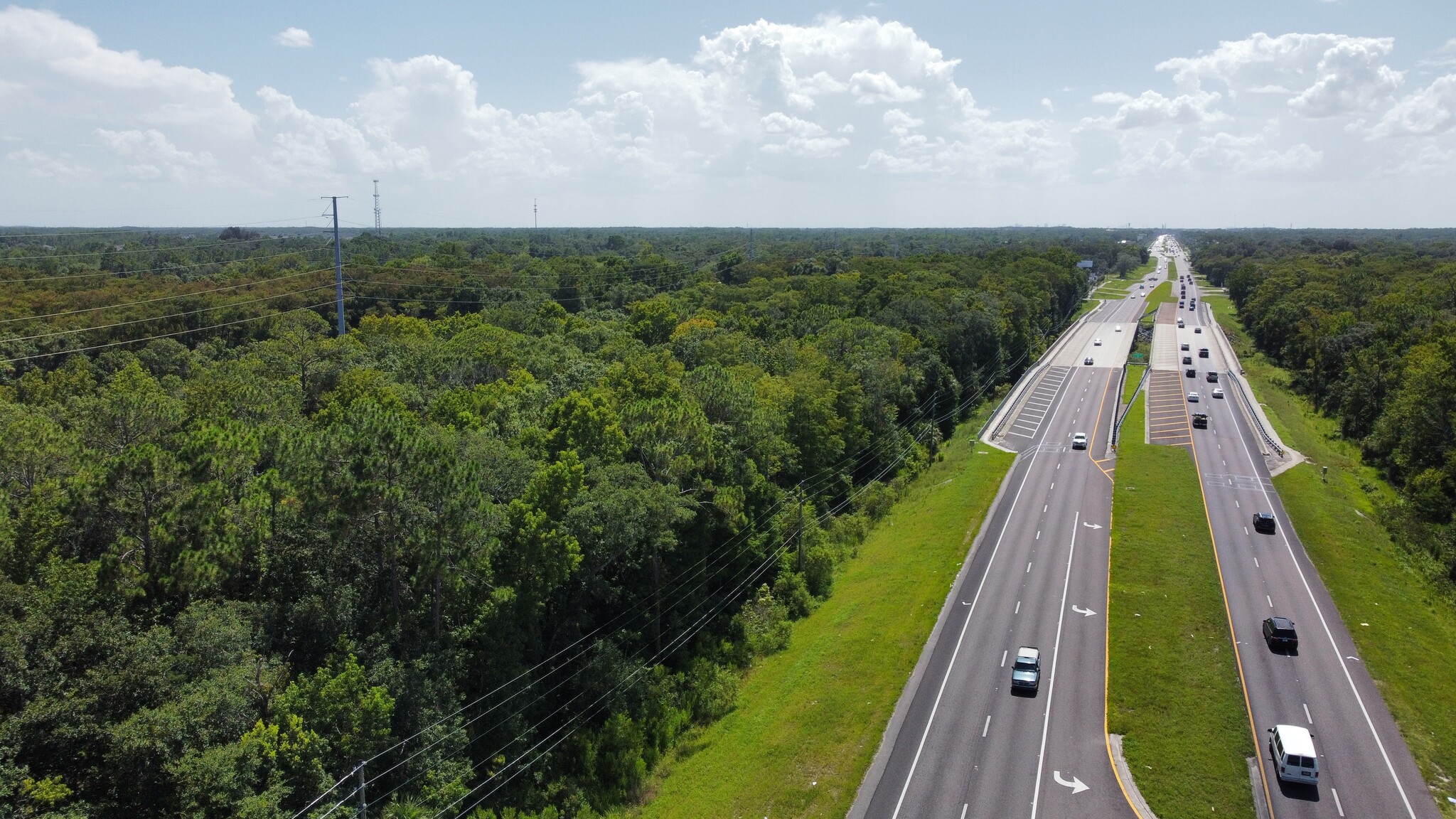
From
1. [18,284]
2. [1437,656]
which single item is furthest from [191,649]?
[18,284]

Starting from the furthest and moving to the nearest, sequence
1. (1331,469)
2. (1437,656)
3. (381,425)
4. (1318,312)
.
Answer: (1318,312), (1331,469), (1437,656), (381,425)

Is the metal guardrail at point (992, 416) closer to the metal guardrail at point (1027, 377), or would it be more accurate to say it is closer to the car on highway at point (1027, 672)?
the metal guardrail at point (1027, 377)

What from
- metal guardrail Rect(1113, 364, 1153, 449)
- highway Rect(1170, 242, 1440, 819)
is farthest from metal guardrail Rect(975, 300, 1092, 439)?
highway Rect(1170, 242, 1440, 819)

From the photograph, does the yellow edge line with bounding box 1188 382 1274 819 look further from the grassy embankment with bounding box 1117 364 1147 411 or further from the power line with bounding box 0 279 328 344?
the power line with bounding box 0 279 328 344

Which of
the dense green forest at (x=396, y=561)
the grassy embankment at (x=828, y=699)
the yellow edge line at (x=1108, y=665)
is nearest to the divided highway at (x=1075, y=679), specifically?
the yellow edge line at (x=1108, y=665)

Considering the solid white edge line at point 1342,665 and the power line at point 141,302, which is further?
the power line at point 141,302

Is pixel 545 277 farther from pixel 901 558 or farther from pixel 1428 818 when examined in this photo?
pixel 1428 818

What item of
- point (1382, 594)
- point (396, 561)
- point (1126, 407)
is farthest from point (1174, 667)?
point (1126, 407)
